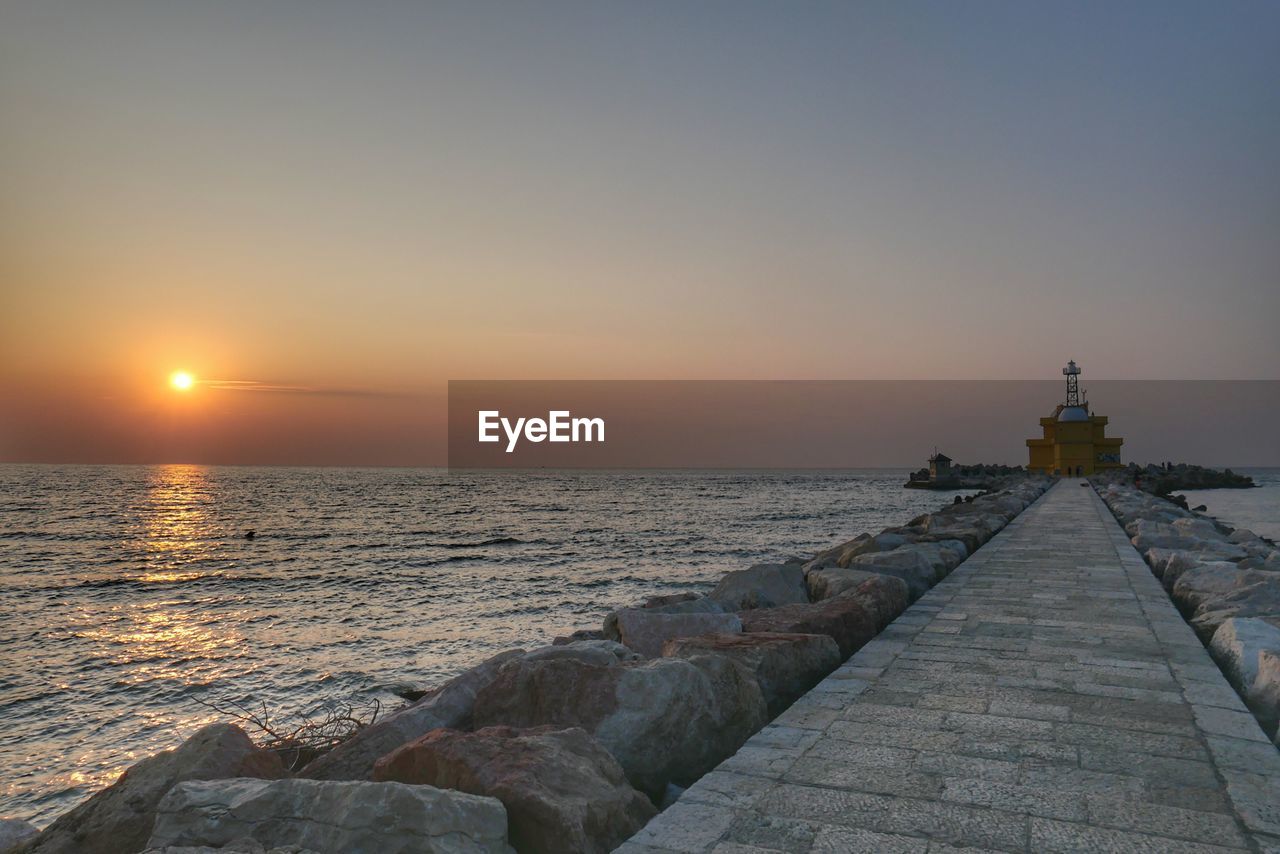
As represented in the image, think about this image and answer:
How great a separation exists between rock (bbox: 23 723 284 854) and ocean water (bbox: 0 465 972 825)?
3926 millimetres

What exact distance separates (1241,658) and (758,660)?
283cm

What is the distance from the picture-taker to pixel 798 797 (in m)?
2.98

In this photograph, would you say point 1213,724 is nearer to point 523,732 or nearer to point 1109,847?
point 1109,847

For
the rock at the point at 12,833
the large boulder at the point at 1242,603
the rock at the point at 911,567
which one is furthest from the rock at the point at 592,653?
the large boulder at the point at 1242,603

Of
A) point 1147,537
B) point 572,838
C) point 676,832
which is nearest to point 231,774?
point 572,838

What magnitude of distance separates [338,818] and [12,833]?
2367 mm

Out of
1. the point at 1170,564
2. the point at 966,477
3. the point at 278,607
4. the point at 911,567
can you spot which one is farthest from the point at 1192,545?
the point at 966,477

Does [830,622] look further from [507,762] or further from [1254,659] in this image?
[507,762]

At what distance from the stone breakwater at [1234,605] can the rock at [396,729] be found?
13.4 feet

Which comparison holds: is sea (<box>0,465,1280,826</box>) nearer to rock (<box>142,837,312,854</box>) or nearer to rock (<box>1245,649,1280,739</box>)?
rock (<box>142,837,312,854</box>)

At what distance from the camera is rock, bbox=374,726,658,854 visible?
262 cm

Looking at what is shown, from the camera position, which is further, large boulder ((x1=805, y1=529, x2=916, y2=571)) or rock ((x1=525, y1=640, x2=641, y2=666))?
large boulder ((x1=805, y1=529, x2=916, y2=571))

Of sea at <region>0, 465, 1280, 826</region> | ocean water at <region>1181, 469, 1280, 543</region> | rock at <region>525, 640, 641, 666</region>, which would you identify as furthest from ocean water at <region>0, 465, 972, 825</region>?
ocean water at <region>1181, 469, 1280, 543</region>

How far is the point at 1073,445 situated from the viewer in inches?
2224
